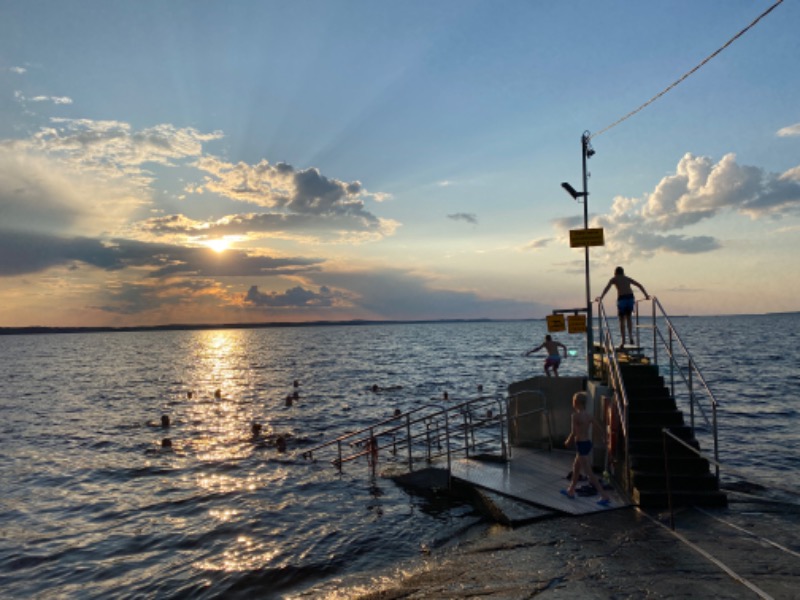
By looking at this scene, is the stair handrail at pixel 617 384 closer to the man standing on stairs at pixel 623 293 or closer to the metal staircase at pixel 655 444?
the metal staircase at pixel 655 444

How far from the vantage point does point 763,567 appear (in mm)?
6500

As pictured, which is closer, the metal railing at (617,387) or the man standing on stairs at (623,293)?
the metal railing at (617,387)

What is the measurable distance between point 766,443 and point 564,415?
1241 centimetres

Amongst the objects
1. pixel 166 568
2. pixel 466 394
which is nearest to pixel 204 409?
pixel 466 394

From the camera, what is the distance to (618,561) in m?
7.00

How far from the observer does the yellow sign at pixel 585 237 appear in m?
13.5

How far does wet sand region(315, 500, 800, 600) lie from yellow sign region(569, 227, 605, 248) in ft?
21.5

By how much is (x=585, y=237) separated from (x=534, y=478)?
610cm

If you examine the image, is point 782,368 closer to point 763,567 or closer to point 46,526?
point 763,567

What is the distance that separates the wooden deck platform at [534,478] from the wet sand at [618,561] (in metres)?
0.48

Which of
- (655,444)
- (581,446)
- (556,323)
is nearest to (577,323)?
(556,323)

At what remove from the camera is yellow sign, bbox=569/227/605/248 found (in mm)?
13516


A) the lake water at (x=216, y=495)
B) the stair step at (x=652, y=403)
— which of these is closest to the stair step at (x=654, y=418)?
the stair step at (x=652, y=403)

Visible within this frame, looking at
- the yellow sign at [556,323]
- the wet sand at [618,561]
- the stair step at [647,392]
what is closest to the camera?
the wet sand at [618,561]
